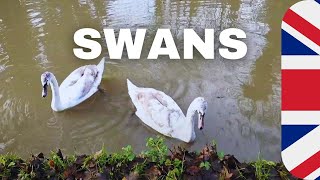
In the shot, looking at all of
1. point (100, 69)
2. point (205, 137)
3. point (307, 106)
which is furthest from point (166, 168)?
point (100, 69)

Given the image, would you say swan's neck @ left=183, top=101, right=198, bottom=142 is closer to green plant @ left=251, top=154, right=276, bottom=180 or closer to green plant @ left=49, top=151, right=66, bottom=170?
green plant @ left=251, top=154, right=276, bottom=180

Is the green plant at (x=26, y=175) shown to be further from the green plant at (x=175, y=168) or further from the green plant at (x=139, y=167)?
the green plant at (x=175, y=168)

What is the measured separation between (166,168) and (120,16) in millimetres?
4420

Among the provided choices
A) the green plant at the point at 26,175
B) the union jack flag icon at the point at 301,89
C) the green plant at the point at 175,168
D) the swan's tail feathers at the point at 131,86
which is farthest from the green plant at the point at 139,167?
the swan's tail feathers at the point at 131,86

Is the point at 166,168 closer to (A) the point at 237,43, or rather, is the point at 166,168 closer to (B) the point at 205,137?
(B) the point at 205,137

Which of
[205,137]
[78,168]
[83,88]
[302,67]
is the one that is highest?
[302,67]

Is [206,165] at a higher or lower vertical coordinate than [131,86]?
higher

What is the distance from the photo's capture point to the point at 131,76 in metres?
5.58

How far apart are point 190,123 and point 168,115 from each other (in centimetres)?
26

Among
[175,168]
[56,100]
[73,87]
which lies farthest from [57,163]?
[73,87]

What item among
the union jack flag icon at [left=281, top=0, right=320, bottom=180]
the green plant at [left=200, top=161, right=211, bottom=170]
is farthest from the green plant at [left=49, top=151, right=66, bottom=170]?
the union jack flag icon at [left=281, top=0, right=320, bottom=180]

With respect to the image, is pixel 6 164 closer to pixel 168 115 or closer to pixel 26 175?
pixel 26 175

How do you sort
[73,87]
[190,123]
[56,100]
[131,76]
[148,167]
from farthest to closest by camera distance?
[131,76] → [73,87] → [56,100] → [190,123] → [148,167]

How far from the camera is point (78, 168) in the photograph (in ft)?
9.88
